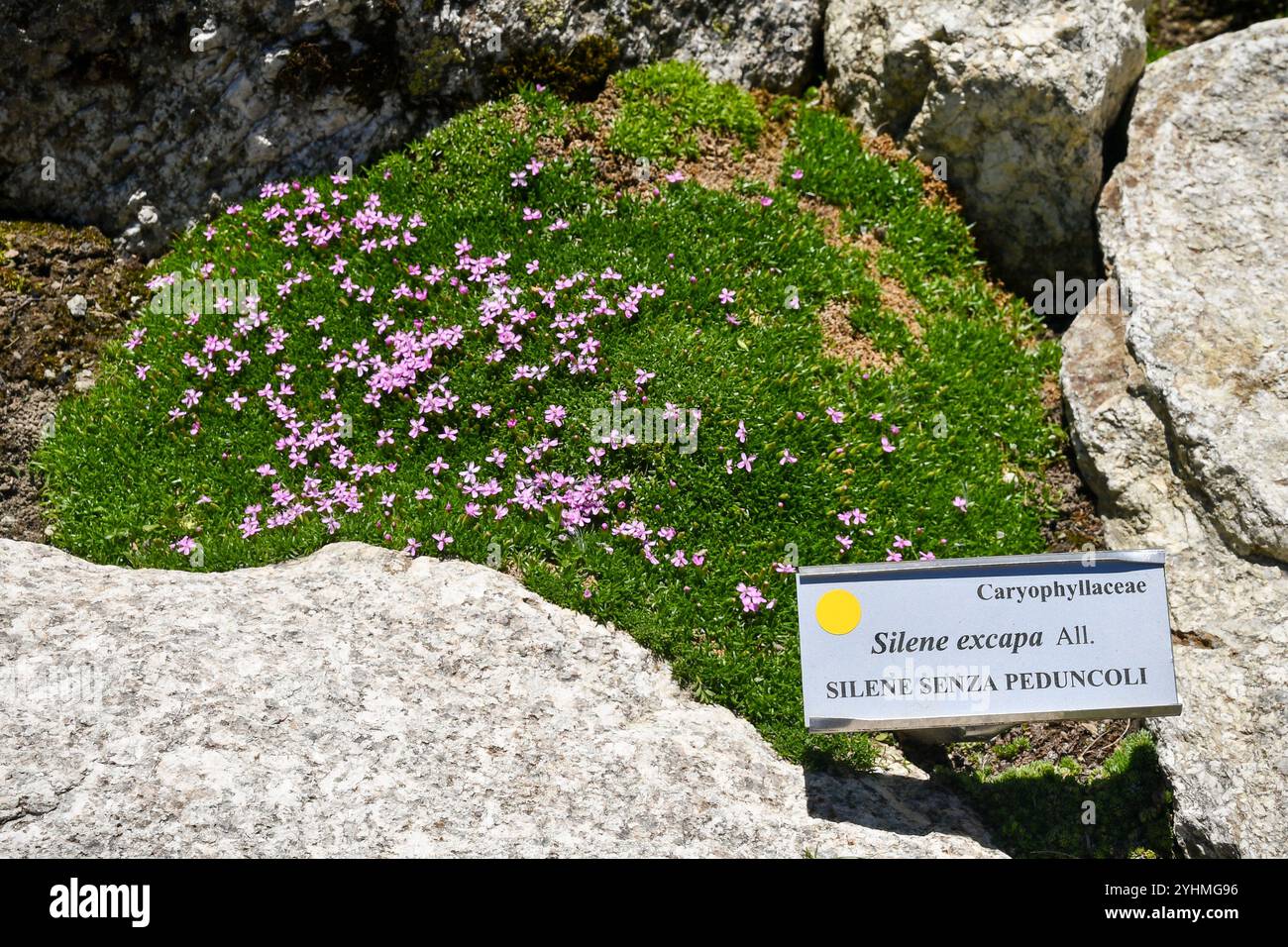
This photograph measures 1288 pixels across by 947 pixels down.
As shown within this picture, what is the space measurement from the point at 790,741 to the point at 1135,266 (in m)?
4.88

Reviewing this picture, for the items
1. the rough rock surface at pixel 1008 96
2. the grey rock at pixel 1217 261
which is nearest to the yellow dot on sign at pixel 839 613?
the grey rock at pixel 1217 261

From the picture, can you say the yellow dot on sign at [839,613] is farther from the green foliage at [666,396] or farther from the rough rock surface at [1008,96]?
the rough rock surface at [1008,96]

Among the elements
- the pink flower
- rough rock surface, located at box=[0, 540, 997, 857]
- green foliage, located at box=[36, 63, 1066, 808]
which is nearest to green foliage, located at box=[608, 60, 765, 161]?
green foliage, located at box=[36, 63, 1066, 808]

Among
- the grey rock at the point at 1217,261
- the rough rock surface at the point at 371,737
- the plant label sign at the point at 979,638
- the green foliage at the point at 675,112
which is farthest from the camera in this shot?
the green foliage at the point at 675,112

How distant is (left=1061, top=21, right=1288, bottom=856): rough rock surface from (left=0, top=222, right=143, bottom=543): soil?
27.4ft

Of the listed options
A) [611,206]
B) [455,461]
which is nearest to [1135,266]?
[611,206]

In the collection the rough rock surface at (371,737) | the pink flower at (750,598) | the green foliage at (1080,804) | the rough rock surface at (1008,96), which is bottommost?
the green foliage at (1080,804)

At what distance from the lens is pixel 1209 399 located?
301 inches

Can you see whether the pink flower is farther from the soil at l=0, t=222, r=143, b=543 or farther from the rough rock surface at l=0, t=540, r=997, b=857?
the soil at l=0, t=222, r=143, b=543

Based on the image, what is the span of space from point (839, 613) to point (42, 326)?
23.8 feet

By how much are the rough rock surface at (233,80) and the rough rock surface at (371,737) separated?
3.84m

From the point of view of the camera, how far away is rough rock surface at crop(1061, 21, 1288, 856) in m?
6.77

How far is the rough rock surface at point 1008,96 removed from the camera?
8.99 metres

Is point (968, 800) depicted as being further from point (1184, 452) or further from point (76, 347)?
point (76, 347)
